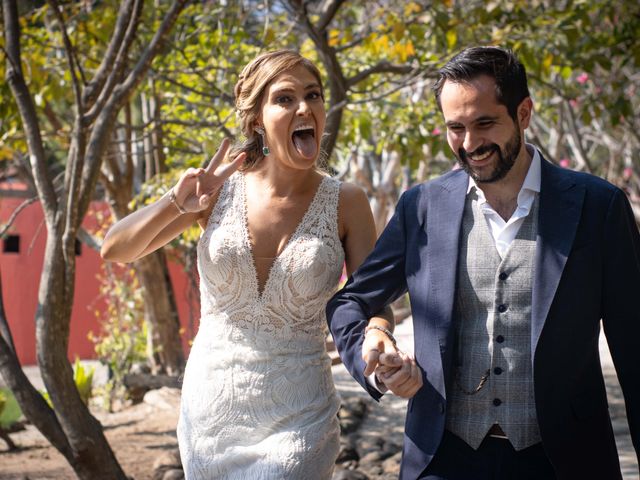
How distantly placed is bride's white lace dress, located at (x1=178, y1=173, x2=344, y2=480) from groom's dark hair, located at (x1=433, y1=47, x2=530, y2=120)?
1.03 metres

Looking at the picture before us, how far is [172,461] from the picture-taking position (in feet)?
21.9

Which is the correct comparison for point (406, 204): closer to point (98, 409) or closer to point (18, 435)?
point (18, 435)

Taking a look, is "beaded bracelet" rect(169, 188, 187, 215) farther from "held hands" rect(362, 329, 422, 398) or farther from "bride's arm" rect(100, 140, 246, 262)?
"held hands" rect(362, 329, 422, 398)

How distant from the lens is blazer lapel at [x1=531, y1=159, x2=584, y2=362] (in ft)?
8.70

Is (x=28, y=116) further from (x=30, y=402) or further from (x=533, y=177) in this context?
(x=533, y=177)

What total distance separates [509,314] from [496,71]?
26.3 inches

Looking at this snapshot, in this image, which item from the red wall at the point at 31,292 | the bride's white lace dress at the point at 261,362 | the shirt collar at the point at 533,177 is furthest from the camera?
the red wall at the point at 31,292

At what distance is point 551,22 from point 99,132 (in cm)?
363

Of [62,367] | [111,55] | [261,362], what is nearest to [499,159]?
[261,362]

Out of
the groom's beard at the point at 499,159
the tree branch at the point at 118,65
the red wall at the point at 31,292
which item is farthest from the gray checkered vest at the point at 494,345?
the red wall at the point at 31,292

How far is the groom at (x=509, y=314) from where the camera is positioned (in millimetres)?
2648

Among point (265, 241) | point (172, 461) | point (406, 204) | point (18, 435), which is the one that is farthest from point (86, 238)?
point (406, 204)

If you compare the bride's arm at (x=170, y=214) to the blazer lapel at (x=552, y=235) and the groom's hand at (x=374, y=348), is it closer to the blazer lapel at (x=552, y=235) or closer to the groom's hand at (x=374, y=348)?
the groom's hand at (x=374, y=348)

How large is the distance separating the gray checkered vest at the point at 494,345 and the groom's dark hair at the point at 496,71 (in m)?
0.32
